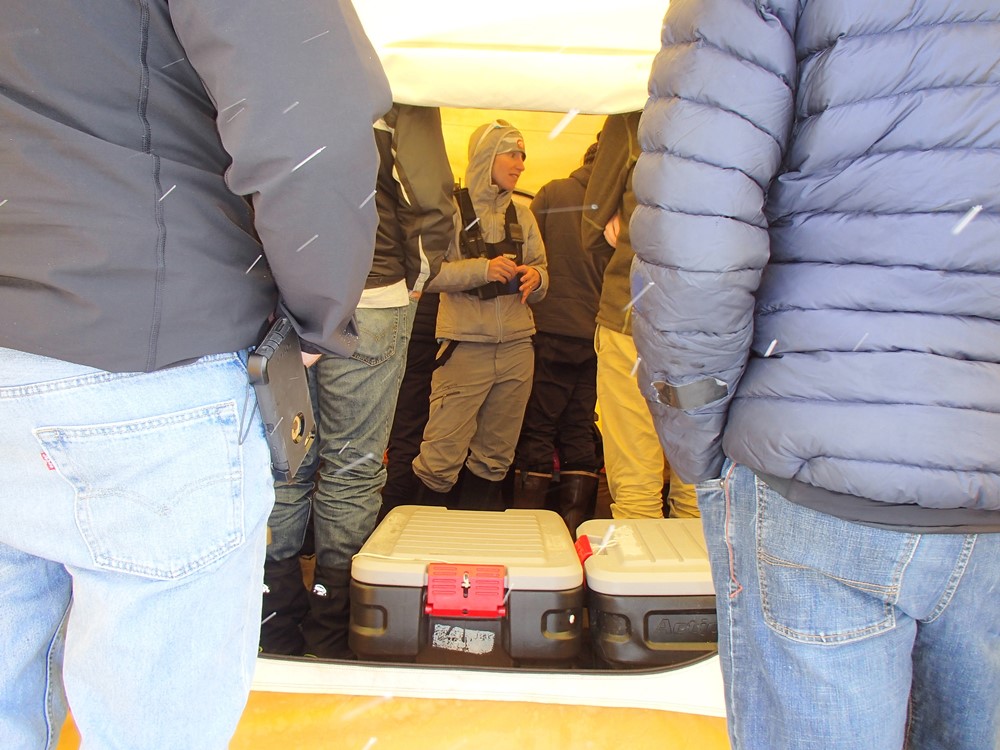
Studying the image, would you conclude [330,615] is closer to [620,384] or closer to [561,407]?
[620,384]

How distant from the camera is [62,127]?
0.64 meters

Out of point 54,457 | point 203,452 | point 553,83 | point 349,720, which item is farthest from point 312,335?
point 349,720

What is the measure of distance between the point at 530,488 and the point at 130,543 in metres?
2.42

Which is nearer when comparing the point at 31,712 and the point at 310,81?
the point at 310,81

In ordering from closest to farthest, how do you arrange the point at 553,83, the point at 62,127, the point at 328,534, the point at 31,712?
the point at 62,127
the point at 31,712
the point at 553,83
the point at 328,534

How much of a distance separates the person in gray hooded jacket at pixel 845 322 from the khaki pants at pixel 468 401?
1.98 metres

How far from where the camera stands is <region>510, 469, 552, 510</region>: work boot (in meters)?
2.95

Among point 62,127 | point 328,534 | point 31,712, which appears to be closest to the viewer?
point 62,127

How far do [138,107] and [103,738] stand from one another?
66 cm

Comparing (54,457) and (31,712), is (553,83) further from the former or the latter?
(31,712)

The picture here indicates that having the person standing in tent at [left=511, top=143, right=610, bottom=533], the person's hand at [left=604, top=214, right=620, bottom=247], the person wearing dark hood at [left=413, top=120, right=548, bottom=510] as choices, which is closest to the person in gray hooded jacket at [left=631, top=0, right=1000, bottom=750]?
the person's hand at [left=604, top=214, right=620, bottom=247]

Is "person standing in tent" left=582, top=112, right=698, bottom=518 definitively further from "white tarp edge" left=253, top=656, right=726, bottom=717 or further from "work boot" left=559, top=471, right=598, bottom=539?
"white tarp edge" left=253, top=656, right=726, bottom=717

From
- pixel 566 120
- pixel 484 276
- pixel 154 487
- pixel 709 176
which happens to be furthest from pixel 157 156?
pixel 484 276

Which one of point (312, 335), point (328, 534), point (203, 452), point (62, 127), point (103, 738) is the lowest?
point (328, 534)
